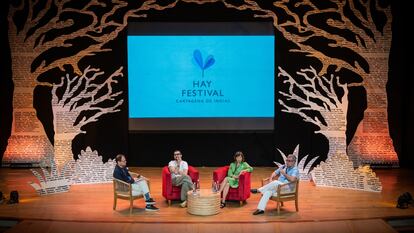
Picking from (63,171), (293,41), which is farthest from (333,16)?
(63,171)

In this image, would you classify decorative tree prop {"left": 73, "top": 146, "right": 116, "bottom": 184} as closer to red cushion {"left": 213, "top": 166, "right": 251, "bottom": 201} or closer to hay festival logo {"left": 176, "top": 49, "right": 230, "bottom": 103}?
hay festival logo {"left": 176, "top": 49, "right": 230, "bottom": 103}

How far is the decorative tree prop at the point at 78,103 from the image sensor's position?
10.6 m

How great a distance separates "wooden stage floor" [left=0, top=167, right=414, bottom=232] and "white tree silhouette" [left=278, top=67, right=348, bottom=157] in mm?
1040

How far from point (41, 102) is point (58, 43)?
1274mm

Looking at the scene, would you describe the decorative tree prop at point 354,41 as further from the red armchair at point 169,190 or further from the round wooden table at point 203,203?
the round wooden table at point 203,203

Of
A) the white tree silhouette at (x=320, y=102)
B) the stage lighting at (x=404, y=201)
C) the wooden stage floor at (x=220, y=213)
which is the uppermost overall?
the white tree silhouette at (x=320, y=102)

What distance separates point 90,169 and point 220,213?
3070 mm

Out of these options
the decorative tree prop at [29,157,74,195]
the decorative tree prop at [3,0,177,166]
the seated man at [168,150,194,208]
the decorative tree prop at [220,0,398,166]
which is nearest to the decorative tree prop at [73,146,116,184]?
the decorative tree prop at [29,157,74,195]

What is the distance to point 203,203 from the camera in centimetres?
809

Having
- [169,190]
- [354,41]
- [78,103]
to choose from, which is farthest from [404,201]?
[78,103]

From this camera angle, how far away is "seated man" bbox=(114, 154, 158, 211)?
837 centimetres

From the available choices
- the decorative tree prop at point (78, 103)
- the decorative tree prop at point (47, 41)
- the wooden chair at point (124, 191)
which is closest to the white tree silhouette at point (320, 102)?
the decorative tree prop at point (47, 41)

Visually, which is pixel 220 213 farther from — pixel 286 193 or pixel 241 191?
pixel 286 193

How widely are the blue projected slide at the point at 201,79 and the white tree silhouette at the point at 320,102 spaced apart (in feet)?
1.51
